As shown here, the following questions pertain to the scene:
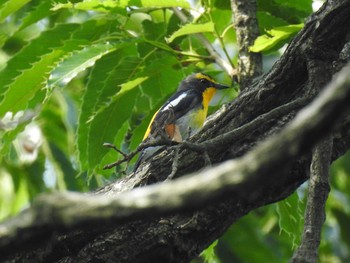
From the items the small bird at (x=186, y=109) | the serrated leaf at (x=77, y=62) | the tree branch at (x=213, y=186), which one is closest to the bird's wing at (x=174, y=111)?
the small bird at (x=186, y=109)

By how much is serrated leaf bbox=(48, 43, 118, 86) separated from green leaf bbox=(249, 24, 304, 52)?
0.77 meters

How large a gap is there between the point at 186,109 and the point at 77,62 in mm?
2125

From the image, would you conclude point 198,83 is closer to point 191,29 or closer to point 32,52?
point 32,52

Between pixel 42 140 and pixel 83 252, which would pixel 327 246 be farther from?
pixel 83 252

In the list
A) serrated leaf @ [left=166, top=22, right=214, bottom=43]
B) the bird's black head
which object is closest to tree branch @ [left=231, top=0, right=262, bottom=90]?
serrated leaf @ [left=166, top=22, right=214, bottom=43]

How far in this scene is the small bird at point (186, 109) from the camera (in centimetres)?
614

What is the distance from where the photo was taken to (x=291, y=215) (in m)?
4.95

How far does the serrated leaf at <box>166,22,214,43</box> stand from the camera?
15.3ft

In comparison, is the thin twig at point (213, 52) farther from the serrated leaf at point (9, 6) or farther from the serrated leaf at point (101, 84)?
the serrated leaf at point (9, 6)

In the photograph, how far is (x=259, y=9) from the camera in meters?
5.42

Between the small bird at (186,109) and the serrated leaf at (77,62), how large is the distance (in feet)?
3.23

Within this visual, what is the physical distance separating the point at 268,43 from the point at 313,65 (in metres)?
1.01

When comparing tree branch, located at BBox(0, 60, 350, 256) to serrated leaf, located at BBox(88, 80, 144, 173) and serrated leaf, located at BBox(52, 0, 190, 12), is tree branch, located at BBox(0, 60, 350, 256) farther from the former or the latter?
serrated leaf, located at BBox(88, 80, 144, 173)

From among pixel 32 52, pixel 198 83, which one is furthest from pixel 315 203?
pixel 198 83
